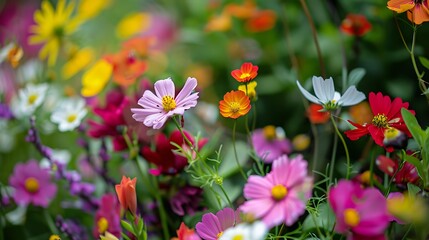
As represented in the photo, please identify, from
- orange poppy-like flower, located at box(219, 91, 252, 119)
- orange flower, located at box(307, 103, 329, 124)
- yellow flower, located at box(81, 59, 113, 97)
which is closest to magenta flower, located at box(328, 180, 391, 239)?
orange poppy-like flower, located at box(219, 91, 252, 119)

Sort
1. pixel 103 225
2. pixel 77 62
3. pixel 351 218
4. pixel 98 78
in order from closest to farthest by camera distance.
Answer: pixel 351 218 → pixel 103 225 → pixel 98 78 → pixel 77 62

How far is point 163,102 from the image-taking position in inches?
16.3

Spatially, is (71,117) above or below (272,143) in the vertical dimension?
above

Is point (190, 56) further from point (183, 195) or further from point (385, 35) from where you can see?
point (183, 195)

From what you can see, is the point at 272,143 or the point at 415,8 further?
the point at 272,143

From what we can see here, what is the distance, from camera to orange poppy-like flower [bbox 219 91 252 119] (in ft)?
1.34

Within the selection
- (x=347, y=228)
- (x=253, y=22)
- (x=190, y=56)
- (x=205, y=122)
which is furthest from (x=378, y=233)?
(x=190, y=56)

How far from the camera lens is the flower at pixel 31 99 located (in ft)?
1.98

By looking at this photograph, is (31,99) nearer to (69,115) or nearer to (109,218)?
(69,115)

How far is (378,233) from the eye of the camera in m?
0.33

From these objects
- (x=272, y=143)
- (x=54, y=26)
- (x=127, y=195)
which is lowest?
(x=272, y=143)

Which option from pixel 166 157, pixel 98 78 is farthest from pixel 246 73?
pixel 98 78

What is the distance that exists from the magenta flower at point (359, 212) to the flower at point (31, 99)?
40 cm

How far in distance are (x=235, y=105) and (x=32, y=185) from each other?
1.00 feet
